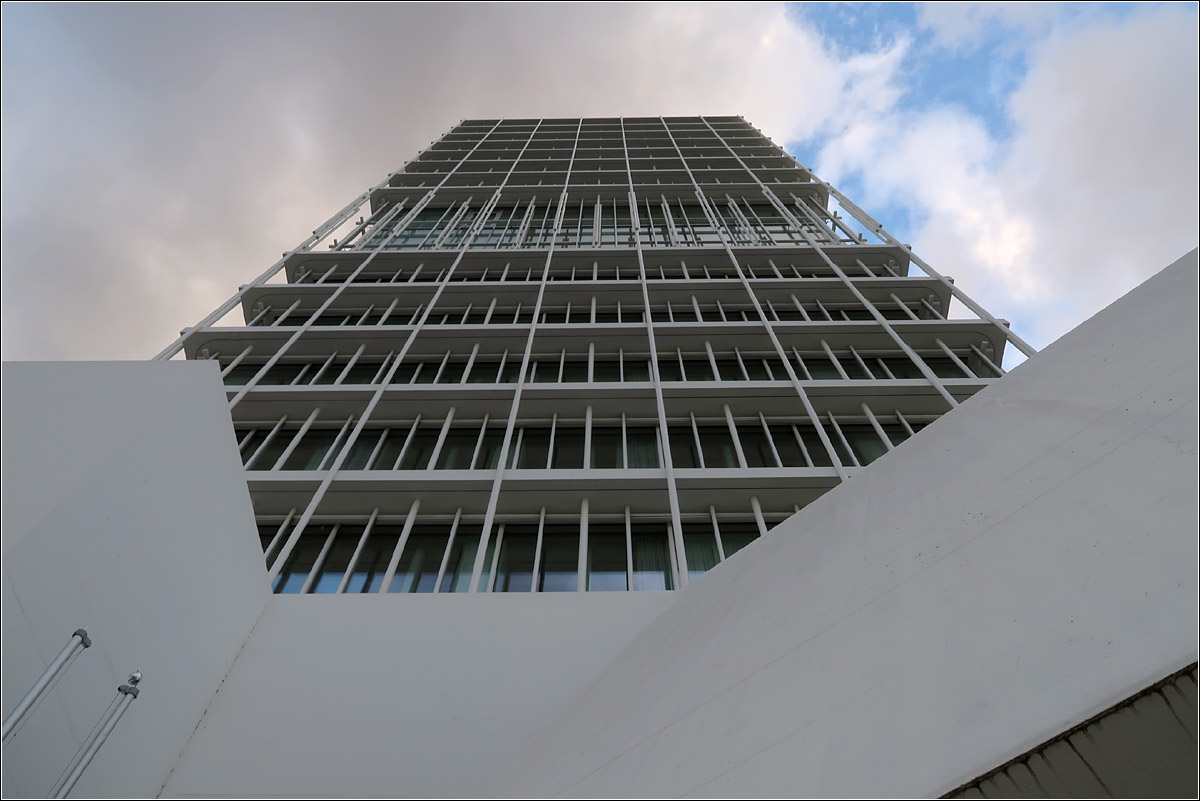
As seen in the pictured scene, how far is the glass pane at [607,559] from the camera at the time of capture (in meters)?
10.1

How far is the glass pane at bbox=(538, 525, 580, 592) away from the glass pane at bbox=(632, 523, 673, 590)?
3.12 ft

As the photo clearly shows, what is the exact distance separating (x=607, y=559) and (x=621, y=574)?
1.51 feet

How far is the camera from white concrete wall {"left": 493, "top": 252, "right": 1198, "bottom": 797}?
2260mm

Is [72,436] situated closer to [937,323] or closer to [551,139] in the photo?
[937,323]

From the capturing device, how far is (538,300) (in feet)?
59.0

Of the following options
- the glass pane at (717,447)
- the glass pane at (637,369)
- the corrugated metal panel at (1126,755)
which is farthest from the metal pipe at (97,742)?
the glass pane at (637,369)

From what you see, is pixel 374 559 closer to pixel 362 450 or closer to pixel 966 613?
pixel 362 450

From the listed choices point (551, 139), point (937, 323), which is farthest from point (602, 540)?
point (551, 139)

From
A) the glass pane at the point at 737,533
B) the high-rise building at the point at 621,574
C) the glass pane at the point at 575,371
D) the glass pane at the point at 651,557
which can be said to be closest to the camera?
the high-rise building at the point at 621,574

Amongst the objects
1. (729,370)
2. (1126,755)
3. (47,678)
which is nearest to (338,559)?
(47,678)

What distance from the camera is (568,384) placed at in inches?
548

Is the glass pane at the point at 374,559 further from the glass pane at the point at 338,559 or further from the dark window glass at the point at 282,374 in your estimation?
the dark window glass at the point at 282,374

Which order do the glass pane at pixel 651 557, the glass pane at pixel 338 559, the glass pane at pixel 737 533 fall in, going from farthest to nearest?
the glass pane at pixel 737 533 → the glass pane at pixel 338 559 → the glass pane at pixel 651 557

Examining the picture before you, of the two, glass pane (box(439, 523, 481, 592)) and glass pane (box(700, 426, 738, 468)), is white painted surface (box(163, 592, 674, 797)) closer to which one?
glass pane (box(439, 523, 481, 592))
